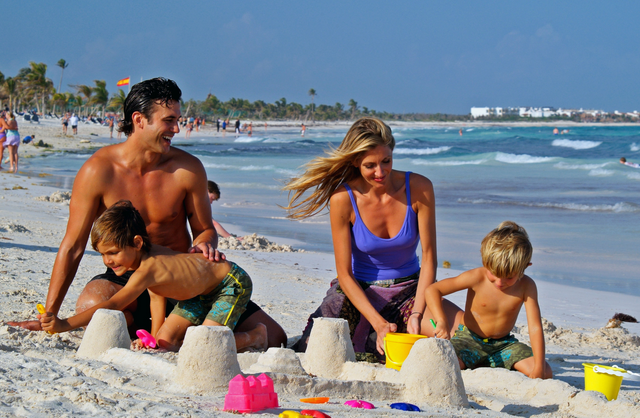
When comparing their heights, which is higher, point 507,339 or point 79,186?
point 79,186

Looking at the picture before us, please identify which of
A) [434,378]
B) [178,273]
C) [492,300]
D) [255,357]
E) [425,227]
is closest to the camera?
[434,378]

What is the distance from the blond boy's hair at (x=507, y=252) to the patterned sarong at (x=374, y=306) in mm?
681

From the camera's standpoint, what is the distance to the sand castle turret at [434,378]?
3059 mm

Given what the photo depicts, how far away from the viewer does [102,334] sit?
3.54 m

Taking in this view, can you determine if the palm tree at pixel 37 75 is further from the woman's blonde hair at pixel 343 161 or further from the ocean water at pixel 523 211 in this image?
the woman's blonde hair at pixel 343 161

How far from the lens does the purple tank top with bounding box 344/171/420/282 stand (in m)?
4.36

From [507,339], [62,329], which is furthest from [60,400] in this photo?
[507,339]

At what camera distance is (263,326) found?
4262 millimetres

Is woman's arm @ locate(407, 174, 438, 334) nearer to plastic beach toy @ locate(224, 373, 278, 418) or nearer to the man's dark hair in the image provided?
the man's dark hair

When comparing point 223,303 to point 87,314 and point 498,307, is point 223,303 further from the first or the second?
point 498,307

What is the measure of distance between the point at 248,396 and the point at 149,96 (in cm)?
213

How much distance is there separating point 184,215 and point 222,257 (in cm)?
50

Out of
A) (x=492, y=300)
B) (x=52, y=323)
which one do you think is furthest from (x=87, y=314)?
(x=492, y=300)

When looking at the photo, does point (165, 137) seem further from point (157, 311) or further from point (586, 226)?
point (586, 226)
